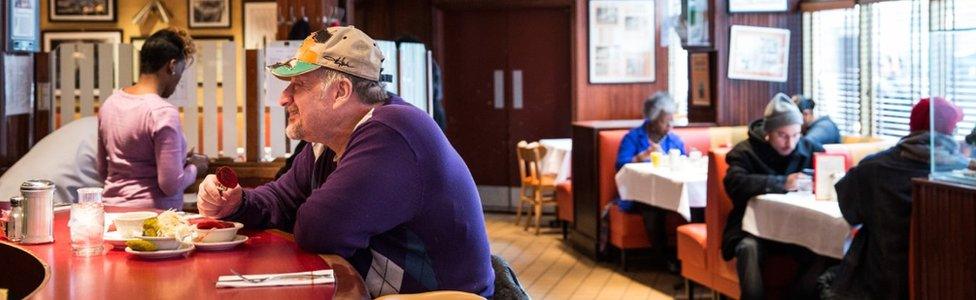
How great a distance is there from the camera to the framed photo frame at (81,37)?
13.1 metres

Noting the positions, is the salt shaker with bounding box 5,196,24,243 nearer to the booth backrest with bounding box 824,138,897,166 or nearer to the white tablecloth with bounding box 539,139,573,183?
the booth backrest with bounding box 824,138,897,166

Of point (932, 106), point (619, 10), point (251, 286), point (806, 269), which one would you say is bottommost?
point (806, 269)

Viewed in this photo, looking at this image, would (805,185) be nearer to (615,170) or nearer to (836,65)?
(836,65)

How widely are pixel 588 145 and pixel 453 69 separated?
420 centimetres

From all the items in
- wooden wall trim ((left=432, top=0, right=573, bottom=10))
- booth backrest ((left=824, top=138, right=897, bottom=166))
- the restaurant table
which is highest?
wooden wall trim ((left=432, top=0, right=573, bottom=10))

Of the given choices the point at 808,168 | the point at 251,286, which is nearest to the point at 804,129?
the point at 808,168

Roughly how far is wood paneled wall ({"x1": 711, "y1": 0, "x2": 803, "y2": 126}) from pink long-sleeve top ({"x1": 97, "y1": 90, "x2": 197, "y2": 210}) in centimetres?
571

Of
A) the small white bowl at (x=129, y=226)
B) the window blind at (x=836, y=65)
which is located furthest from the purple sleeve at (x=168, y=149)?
the window blind at (x=836, y=65)

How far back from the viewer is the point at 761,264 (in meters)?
7.18

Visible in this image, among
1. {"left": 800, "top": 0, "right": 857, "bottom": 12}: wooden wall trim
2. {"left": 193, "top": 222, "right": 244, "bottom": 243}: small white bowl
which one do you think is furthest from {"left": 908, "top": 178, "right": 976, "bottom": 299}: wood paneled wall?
{"left": 800, "top": 0, "right": 857, "bottom": 12}: wooden wall trim

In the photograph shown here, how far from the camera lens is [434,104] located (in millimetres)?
9703

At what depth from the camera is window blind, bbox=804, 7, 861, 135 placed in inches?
365

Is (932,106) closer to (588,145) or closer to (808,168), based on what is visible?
(808,168)

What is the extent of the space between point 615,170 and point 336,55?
6.71m
